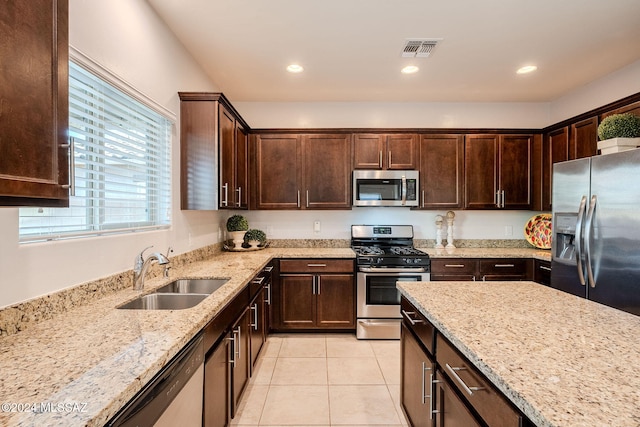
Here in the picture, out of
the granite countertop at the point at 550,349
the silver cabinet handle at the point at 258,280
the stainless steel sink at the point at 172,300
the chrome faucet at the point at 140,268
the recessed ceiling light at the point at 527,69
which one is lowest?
the silver cabinet handle at the point at 258,280

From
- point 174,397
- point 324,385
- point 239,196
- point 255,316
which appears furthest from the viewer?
point 239,196

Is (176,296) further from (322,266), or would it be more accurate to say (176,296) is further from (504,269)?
(504,269)

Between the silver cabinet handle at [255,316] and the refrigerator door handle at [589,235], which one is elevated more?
the refrigerator door handle at [589,235]

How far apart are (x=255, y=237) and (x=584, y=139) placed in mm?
3529

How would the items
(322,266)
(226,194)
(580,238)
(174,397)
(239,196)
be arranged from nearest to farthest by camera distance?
1. (174,397)
2. (580,238)
3. (226,194)
4. (239,196)
5. (322,266)

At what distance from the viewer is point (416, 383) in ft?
5.81

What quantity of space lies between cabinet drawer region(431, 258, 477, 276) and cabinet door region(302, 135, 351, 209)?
3.90 feet

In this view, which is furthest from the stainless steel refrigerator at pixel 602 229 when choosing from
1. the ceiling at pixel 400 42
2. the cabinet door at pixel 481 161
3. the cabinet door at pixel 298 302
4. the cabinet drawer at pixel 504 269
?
the cabinet door at pixel 298 302

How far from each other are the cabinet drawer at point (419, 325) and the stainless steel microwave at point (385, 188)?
1.86 meters

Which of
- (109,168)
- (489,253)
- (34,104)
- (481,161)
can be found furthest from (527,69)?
(34,104)

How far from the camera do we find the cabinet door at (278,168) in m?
3.77

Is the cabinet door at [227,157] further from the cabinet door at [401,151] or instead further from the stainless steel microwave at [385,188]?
the cabinet door at [401,151]

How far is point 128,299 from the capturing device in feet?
5.45

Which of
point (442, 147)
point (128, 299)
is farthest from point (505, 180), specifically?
point (128, 299)
